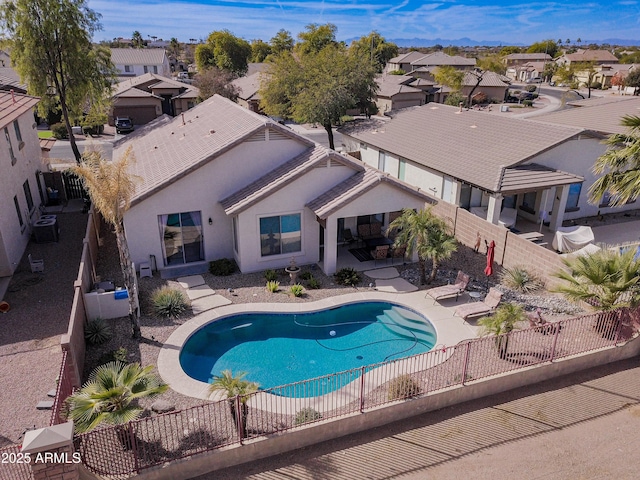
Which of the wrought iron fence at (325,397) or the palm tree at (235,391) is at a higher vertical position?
the palm tree at (235,391)

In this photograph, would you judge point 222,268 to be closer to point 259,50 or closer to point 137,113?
point 137,113

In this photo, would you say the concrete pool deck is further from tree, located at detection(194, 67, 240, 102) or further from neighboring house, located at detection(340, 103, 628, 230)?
tree, located at detection(194, 67, 240, 102)

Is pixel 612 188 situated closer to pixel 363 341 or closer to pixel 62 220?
pixel 363 341

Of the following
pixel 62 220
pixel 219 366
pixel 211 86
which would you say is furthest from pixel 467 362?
pixel 211 86

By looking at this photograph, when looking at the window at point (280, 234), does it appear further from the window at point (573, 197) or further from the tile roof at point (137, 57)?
the tile roof at point (137, 57)

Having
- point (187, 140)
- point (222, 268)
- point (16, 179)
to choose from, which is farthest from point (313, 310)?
point (16, 179)

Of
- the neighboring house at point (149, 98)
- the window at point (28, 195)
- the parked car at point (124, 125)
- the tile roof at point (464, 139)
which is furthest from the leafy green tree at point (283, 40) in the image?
the window at point (28, 195)

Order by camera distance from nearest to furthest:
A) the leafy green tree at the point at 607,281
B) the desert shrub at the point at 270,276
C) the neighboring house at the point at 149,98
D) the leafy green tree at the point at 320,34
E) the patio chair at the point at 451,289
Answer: the leafy green tree at the point at 607,281 → the patio chair at the point at 451,289 → the desert shrub at the point at 270,276 → the neighboring house at the point at 149,98 → the leafy green tree at the point at 320,34
